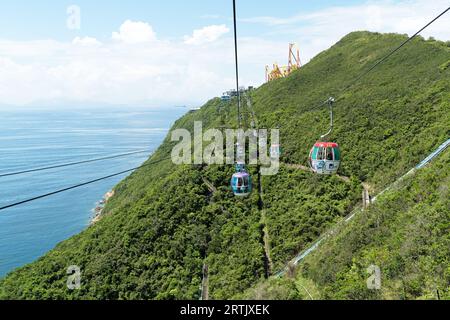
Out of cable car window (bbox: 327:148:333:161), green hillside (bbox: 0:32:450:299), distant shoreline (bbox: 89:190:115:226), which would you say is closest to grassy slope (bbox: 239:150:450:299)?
green hillside (bbox: 0:32:450:299)

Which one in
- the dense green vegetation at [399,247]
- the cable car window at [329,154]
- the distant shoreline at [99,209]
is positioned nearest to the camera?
the dense green vegetation at [399,247]

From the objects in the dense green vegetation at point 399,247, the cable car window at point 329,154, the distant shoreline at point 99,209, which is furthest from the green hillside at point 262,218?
the distant shoreline at point 99,209

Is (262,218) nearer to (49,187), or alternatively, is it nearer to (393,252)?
(393,252)

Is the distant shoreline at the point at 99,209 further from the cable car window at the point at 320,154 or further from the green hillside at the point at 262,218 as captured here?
the cable car window at the point at 320,154

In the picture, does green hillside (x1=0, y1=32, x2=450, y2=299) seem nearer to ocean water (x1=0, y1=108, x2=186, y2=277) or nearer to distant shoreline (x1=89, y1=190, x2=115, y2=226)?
ocean water (x1=0, y1=108, x2=186, y2=277)

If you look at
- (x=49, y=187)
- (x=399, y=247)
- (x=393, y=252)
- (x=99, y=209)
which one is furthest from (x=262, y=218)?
(x=49, y=187)

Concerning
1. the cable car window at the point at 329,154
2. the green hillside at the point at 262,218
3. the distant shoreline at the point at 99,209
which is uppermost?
the cable car window at the point at 329,154
